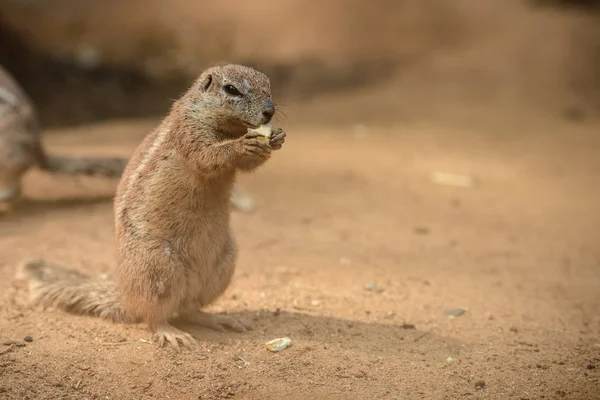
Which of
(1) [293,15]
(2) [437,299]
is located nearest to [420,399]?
(2) [437,299]

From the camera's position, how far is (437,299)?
5.04 meters

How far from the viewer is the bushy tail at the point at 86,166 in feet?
23.1

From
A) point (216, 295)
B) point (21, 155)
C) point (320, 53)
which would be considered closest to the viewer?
point (216, 295)

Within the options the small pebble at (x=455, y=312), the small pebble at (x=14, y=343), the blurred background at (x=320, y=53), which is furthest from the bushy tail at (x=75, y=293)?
the blurred background at (x=320, y=53)

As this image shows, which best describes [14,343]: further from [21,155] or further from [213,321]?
[21,155]

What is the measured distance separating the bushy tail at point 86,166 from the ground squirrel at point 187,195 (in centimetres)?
285

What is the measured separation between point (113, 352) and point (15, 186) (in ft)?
11.6

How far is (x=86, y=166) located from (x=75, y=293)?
2.82 metres

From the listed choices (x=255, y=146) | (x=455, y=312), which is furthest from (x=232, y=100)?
(x=455, y=312)

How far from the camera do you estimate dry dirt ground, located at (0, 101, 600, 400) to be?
12.2 feet

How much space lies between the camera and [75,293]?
4.49 metres

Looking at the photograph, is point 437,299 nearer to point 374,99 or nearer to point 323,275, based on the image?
point 323,275

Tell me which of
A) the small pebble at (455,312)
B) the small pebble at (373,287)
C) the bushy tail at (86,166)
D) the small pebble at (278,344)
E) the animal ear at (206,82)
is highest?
the animal ear at (206,82)

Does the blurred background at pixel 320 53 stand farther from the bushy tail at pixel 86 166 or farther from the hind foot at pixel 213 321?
the hind foot at pixel 213 321
